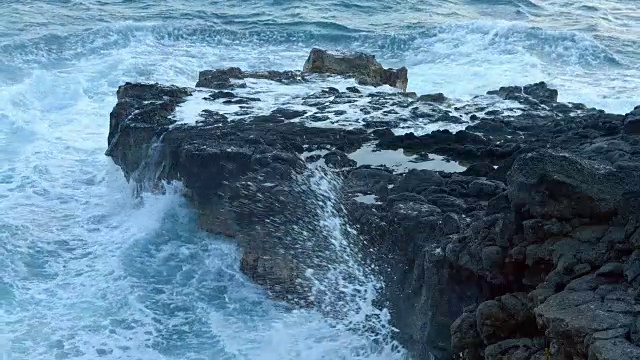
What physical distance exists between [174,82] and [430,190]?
37.2ft

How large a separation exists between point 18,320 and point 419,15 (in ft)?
67.1

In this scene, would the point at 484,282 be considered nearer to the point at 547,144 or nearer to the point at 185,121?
the point at 547,144

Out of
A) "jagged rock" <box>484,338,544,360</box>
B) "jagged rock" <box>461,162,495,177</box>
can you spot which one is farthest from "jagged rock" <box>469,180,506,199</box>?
"jagged rock" <box>484,338,544,360</box>

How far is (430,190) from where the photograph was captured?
1001cm

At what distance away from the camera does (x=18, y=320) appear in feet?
32.0

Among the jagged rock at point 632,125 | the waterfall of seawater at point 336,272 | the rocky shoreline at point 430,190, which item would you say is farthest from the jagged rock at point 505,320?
the jagged rock at point 632,125

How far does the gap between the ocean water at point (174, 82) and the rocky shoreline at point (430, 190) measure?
545 millimetres

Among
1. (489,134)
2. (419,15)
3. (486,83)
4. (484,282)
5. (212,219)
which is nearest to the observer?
(484,282)

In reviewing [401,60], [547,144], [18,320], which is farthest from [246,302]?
[401,60]

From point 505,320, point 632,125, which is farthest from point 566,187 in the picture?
point 632,125

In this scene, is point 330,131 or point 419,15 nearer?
point 330,131

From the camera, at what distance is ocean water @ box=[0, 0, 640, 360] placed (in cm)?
948

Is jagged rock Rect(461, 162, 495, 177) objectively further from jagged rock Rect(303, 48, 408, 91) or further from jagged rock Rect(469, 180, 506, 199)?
jagged rock Rect(303, 48, 408, 91)

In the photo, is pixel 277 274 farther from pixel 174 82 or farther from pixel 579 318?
pixel 174 82
